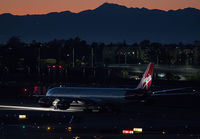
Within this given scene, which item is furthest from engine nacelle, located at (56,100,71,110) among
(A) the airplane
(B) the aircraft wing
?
(B) the aircraft wing

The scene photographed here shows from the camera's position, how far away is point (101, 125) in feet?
130

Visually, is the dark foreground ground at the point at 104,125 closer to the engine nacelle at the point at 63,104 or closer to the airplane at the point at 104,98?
the airplane at the point at 104,98

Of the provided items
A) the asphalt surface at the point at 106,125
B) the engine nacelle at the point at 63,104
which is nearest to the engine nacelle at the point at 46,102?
the engine nacelle at the point at 63,104

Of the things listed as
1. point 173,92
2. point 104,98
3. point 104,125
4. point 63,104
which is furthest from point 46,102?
point 173,92

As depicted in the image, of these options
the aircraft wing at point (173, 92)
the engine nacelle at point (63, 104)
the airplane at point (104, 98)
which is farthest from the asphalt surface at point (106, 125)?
the engine nacelle at point (63, 104)

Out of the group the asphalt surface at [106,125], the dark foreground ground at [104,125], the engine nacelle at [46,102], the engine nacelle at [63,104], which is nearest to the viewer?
the dark foreground ground at [104,125]

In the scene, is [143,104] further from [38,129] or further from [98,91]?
[38,129]

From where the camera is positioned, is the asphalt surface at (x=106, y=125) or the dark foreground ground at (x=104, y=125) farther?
the asphalt surface at (x=106, y=125)

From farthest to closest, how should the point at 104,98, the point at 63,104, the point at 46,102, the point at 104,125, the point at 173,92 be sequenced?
the point at 173,92, the point at 46,102, the point at 104,98, the point at 63,104, the point at 104,125

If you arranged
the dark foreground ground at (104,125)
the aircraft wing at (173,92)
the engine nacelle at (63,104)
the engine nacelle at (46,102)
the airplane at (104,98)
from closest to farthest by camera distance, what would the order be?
1. the dark foreground ground at (104,125)
2. the airplane at (104,98)
3. the engine nacelle at (63,104)
4. the aircraft wing at (173,92)
5. the engine nacelle at (46,102)

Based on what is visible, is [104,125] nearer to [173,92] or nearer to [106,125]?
[106,125]

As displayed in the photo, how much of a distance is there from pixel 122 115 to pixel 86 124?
9.71 meters

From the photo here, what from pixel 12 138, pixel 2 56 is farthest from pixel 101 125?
pixel 2 56

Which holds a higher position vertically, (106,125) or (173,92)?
(106,125)
